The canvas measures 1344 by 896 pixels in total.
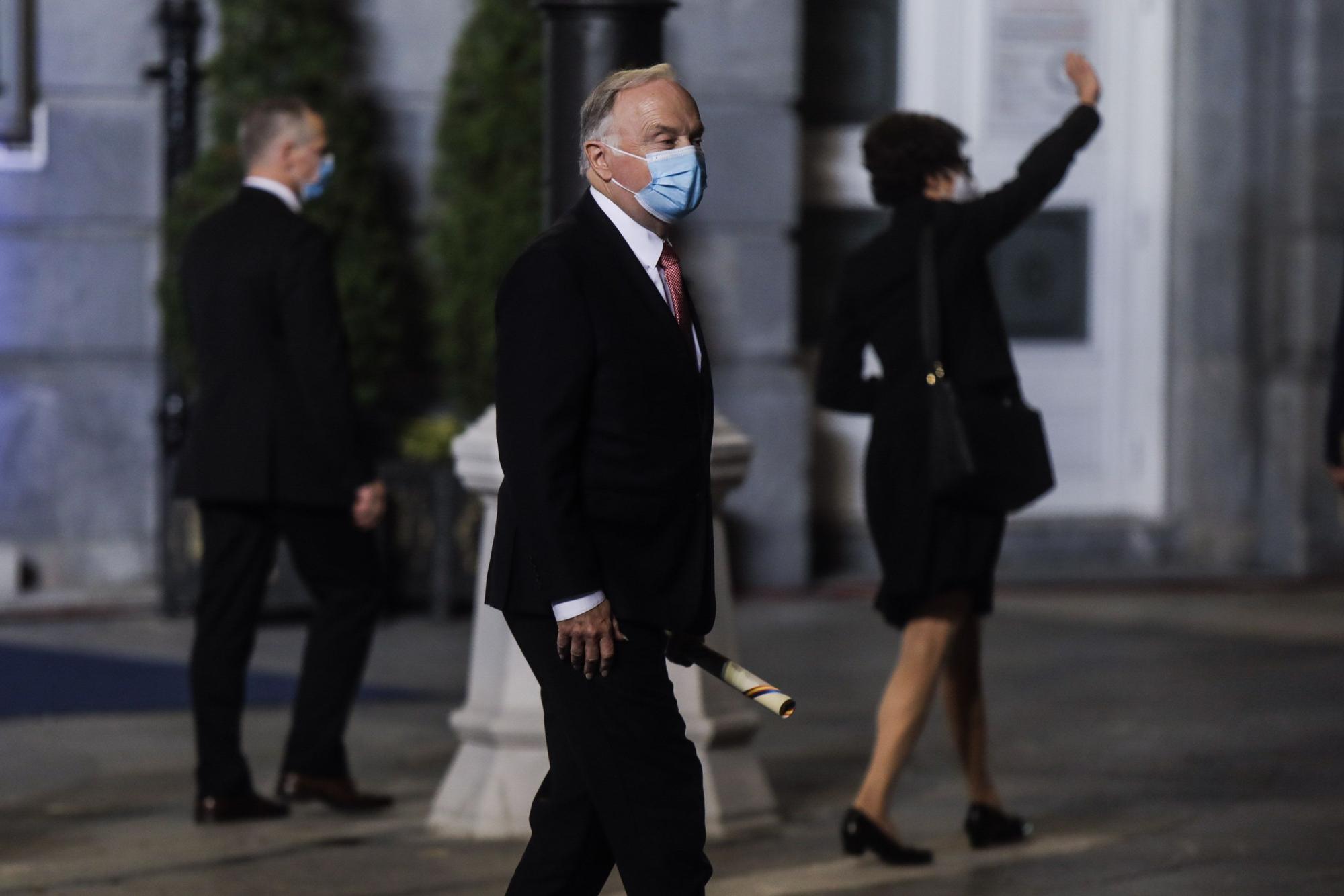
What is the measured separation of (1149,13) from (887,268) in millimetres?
5717

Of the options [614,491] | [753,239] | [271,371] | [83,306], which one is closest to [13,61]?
[83,306]

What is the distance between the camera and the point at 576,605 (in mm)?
3561

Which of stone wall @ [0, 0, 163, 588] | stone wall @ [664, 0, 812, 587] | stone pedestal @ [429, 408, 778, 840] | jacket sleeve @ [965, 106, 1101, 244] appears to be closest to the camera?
jacket sleeve @ [965, 106, 1101, 244]

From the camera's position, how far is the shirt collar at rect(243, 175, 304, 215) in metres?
5.93

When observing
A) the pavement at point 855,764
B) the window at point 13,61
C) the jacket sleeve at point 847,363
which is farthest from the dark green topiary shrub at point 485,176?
the jacket sleeve at point 847,363

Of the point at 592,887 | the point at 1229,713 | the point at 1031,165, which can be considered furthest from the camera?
the point at 1229,713

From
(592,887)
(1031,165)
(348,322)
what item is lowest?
(592,887)

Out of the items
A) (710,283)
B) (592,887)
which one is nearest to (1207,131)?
(710,283)

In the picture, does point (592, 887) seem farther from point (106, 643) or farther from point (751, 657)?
point (106, 643)

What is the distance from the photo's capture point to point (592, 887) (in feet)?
12.5

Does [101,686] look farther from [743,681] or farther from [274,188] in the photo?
[743,681]

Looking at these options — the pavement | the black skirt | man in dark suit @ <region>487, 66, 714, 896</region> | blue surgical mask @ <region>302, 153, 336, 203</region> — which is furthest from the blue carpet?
man in dark suit @ <region>487, 66, 714, 896</region>

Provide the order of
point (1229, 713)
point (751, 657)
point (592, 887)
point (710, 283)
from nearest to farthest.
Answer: point (592, 887)
point (1229, 713)
point (751, 657)
point (710, 283)

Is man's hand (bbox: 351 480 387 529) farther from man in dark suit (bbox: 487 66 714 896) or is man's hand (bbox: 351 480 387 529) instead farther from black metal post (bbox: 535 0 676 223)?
man in dark suit (bbox: 487 66 714 896)
